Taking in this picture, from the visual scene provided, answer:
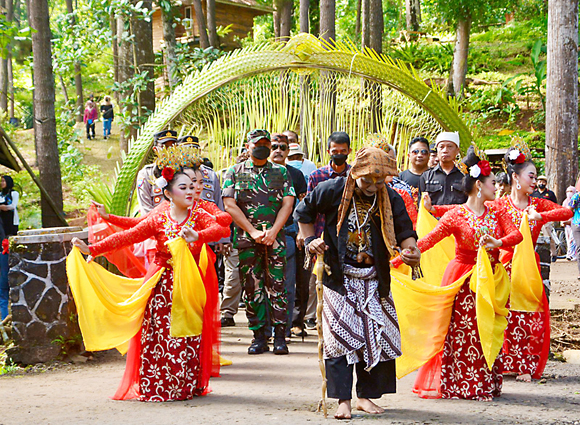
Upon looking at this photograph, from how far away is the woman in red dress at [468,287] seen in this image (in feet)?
16.9

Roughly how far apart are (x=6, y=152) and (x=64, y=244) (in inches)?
168

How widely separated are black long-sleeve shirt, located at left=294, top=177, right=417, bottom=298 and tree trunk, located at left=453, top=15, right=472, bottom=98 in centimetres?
1959

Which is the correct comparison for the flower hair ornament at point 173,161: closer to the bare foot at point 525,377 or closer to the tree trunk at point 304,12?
the bare foot at point 525,377

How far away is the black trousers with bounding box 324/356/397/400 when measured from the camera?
4500 millimetres

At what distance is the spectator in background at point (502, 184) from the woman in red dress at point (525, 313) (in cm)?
38

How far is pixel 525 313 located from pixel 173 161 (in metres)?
3.24

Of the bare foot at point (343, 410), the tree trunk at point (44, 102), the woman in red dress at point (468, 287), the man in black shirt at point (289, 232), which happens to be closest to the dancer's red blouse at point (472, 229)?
the woman in red dress at point (468, 287)

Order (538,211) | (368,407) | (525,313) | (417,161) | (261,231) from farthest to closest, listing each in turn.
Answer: (417,161)
(261,231)
(538,211)
(525,313)
(368,407)

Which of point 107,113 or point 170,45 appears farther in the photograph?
point 107,113

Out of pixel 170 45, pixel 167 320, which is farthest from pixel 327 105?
pixel 170 45

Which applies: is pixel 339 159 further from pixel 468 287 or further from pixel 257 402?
pixel 257 402

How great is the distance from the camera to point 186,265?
5.16 m

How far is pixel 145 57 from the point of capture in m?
11.5

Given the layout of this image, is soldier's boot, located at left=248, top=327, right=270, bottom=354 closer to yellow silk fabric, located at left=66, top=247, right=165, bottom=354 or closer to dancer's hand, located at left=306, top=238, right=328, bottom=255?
yellow silk fabric, located at left=66, top=247, right=165, bottom=354
